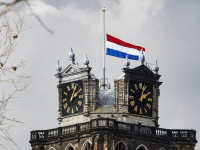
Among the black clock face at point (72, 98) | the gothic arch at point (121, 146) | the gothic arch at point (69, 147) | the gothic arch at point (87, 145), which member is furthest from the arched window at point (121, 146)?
the black clock face at point (72, 98)

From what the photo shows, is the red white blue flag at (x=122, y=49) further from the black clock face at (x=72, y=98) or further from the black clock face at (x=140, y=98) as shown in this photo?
the black clock face at (x=72, y=98)

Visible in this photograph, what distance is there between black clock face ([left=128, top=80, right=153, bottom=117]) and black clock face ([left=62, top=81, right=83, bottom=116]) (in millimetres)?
6524

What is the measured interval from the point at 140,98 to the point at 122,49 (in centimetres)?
680

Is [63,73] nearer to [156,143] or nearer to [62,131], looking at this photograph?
[62,131]

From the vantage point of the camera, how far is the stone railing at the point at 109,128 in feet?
290

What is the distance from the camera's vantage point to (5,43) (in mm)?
17719

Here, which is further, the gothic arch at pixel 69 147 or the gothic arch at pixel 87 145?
the gothic arch at pixel 69 147

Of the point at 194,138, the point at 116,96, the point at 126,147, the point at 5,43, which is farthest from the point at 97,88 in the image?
the point at 5,43

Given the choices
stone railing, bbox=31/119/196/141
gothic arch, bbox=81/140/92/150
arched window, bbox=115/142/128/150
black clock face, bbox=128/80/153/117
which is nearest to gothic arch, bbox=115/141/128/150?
arched window, bbox=115/142/128/150

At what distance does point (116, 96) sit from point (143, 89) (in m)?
3.92

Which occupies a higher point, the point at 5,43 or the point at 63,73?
the point at 63,73

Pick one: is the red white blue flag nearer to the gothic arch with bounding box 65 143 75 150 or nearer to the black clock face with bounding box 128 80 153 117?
the black clock face with bounding box 128 80 153 117

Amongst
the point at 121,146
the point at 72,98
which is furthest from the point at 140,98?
the point at 72,98

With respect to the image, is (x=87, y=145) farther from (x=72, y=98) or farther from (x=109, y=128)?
(x=72, y=98)
